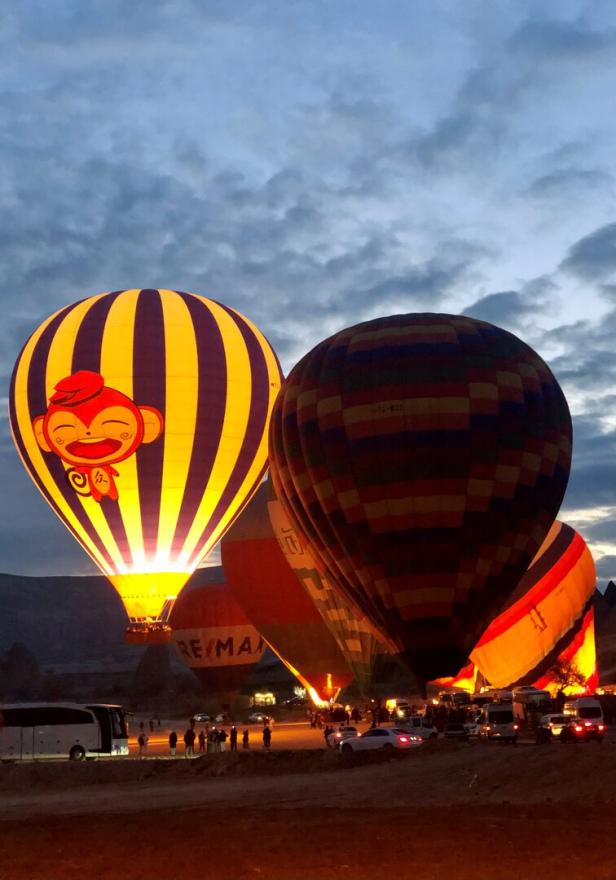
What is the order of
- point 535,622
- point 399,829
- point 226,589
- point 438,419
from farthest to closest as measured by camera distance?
point 226,589, point 535,622, point 438,419, point 399,829

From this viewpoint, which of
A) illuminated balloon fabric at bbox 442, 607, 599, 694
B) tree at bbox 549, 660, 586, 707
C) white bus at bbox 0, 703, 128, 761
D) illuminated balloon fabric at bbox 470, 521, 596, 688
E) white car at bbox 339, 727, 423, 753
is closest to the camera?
white car at bbox 339, 727, 423, 753

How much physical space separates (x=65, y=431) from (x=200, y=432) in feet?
16.3

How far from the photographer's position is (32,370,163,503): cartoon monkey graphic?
1656 inches

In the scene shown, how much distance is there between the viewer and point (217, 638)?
214 ft

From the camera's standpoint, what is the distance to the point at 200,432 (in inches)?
1687

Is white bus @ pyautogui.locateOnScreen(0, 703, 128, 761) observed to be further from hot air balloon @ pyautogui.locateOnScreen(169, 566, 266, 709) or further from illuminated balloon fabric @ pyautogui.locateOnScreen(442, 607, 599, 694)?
hot air balloon @ pyautogui.locateOnScreen(169, 566, 266, 709)

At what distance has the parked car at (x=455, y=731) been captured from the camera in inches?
1420

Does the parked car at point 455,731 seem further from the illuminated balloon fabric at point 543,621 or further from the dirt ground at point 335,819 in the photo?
the illuminated balloon fabric at point 543,621

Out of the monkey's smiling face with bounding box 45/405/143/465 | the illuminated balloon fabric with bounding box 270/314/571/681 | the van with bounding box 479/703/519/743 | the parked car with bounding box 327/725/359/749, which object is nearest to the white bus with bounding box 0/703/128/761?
the parked car with bounding box 327/725/359/749

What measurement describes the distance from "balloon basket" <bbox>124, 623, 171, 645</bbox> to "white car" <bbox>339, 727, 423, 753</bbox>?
1171 centimetres

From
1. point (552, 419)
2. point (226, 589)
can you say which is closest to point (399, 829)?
point (552, 419)

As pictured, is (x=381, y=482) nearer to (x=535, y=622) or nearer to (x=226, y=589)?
(x=535, y=622)

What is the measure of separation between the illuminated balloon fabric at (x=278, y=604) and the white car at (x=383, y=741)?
22.7 metres

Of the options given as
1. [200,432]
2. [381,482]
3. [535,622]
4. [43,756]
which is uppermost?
[200,432]
